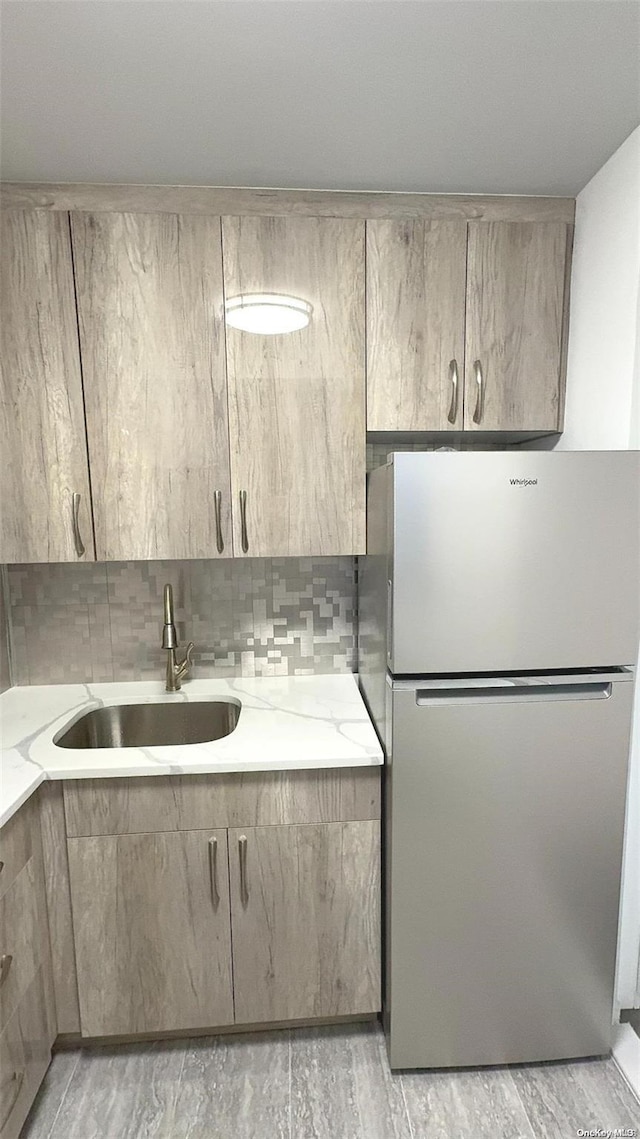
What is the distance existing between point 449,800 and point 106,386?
58.0 inches

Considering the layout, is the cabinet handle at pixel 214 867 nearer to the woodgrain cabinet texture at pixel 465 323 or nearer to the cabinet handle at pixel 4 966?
Result: the cabinet handle at pixel 4 966

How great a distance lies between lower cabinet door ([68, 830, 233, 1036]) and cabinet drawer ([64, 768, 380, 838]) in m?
0.04

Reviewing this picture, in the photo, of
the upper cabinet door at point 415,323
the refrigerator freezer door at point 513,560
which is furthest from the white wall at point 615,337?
the upper cabinet door at point 415,323

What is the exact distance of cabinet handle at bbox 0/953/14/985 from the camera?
1229mm

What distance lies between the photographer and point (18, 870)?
1340mm

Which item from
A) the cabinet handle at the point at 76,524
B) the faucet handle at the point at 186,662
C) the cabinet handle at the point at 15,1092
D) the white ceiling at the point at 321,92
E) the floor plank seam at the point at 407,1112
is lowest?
the floor plank seam at the point at 407,1112

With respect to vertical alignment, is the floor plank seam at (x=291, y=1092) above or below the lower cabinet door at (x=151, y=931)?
below

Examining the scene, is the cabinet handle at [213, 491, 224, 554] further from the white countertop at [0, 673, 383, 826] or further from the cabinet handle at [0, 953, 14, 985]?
the cabinet handle at [0, 953, 14, 985]

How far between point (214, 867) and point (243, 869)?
0.26 feet

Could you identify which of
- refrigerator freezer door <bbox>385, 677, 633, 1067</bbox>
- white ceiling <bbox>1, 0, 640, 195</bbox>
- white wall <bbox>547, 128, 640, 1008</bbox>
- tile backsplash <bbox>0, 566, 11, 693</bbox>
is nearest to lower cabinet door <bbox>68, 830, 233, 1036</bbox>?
refrigerator freezer door <bbox>385, 677, 633, 1067</bbox>

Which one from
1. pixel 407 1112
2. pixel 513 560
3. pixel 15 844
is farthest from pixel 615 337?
pixel 407 1112

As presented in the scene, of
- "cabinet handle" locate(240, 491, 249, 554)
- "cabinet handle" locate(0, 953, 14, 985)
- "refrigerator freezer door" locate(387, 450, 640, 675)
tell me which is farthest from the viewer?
"cabinet handle" locate(240, 491, 249, 554)

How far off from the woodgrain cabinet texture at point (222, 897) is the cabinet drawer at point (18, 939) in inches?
4.4

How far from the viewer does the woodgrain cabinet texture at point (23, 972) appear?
49.5 inches
